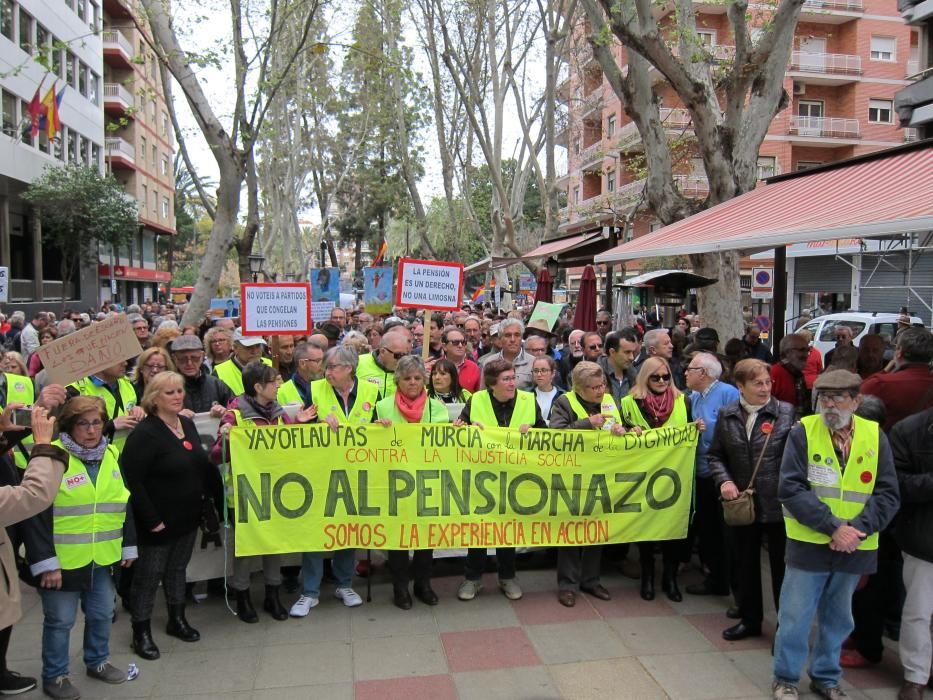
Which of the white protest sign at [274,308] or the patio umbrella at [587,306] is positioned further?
the patio umbrella at [587,306]

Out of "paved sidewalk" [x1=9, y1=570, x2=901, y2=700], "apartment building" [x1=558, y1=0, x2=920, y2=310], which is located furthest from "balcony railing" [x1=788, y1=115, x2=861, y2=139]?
A: "paved sidewalk" [x1=9, y1=570, x2=901, y2=700]

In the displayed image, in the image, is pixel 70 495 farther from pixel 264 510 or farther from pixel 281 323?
pixel 281 323

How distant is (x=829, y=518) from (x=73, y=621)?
13.0 feet

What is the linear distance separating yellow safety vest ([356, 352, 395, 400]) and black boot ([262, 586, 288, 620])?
1650mm

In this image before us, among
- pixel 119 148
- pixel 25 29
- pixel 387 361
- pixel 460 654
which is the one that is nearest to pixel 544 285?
pixel 387 361

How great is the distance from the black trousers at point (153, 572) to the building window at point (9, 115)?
25.2 metres

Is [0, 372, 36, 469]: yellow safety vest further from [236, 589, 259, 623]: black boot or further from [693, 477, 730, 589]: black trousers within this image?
[693, 477, 730, 589]: black trousers

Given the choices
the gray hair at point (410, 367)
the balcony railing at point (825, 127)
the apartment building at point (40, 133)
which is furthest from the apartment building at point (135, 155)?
the gray hair at point (410, 367)

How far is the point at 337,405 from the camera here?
219 inches

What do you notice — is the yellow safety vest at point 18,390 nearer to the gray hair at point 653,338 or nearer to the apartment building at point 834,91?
the gray hair at point 653,338

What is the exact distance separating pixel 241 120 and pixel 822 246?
23639 mm

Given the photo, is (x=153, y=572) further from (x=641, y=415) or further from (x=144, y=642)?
(x=641, y=415)

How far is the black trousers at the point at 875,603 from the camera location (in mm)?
4480

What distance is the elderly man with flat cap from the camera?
3.88 m
